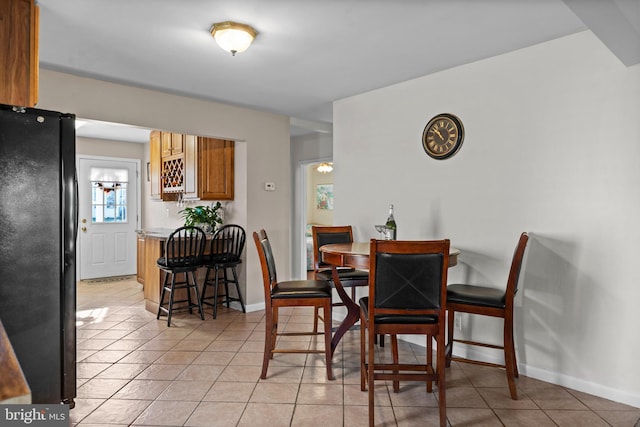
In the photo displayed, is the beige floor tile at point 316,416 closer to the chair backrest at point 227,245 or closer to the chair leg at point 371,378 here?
the chair leg at point 371,378

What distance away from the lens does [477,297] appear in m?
2.64

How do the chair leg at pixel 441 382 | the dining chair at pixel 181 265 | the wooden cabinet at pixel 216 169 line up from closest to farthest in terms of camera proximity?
the chair leg at pixel 441 382
the dining chair at pixel 181 265
the wooden cabinet at pixel 216 169

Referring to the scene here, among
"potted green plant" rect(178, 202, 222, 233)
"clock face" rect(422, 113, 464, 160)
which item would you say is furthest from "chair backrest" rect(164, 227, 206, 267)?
"clock face" rect(422, 113, 464, 160)

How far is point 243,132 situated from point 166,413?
3164mm

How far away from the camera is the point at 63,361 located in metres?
1.92

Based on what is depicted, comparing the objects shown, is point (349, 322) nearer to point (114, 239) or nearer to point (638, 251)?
point (638, 251)

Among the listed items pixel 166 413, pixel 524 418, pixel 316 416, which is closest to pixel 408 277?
pixel 316 416

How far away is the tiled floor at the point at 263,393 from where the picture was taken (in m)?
2.31

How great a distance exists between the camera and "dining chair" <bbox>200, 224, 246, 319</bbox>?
452 centimetres

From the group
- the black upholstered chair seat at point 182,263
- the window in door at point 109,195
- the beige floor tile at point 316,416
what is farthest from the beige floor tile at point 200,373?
the window in door at point 109,195

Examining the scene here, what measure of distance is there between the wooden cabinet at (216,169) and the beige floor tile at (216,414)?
2.88 meters

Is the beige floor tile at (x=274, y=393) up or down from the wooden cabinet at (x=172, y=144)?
down

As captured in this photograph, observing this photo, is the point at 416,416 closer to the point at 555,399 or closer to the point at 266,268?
the point at 555,399

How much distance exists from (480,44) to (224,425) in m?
2.97
